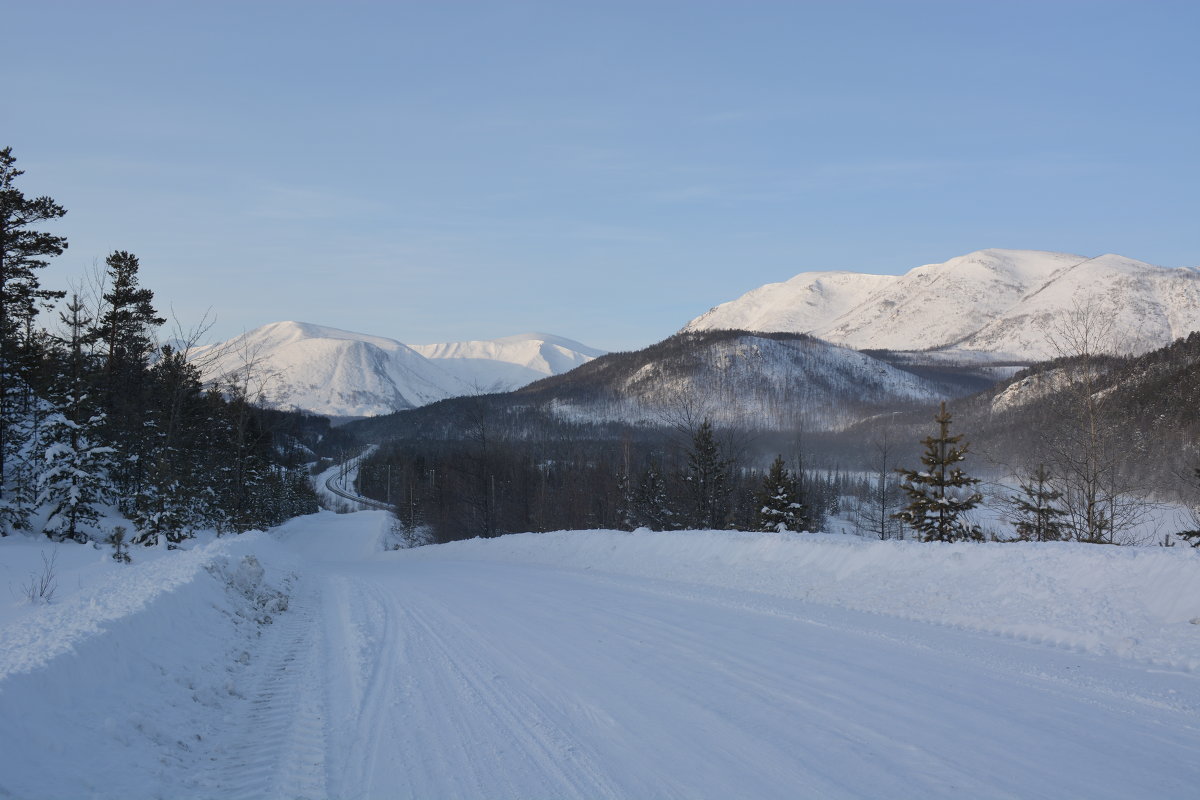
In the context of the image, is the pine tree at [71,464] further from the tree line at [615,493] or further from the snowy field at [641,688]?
the tree line at [615,493]

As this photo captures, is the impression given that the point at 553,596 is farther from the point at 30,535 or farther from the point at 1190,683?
the point at 30,535

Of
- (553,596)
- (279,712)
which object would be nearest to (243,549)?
(553,596)

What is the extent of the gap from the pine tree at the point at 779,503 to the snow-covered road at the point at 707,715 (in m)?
23.7

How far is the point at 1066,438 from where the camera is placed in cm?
1792

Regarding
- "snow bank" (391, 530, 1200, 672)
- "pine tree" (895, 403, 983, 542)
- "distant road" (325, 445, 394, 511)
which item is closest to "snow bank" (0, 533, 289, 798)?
"snow bank" (391, 530, 1200, 672)

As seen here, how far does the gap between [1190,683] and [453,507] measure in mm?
57282

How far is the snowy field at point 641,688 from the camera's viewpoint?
4773 millimetres

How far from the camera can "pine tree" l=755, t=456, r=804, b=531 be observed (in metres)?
33.7

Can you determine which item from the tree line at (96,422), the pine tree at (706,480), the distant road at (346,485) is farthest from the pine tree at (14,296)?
the distant road at (346,485)

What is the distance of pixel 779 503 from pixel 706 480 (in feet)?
14.4

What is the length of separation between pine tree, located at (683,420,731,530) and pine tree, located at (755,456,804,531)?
2.66m

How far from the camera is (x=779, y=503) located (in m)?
34.2

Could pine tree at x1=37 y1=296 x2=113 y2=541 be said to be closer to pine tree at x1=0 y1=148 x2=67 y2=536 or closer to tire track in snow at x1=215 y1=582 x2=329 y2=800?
pine tree at x1=0 y1=148 x2=67 y2=536

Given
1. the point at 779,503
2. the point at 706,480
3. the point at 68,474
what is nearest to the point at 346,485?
the point at 706,480
